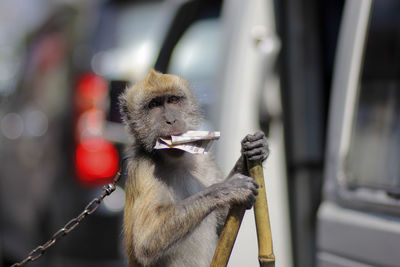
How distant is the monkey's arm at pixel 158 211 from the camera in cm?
188

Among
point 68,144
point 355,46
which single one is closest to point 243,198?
point 355,46

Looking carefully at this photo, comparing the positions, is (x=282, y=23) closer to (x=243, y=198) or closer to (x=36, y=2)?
(x=243, y=198)

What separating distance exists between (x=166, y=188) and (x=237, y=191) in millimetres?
479

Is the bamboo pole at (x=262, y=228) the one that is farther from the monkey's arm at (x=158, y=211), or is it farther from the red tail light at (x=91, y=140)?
the red tail light at (x=91, y=140)

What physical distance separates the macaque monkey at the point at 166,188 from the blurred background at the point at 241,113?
204 mm

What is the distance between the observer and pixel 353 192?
7.95ft

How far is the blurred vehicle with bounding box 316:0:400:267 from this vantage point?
243cm

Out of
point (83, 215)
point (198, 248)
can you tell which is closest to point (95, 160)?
point (198, 248)

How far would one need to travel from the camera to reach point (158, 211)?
2004 millimetres

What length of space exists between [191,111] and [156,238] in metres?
0.47

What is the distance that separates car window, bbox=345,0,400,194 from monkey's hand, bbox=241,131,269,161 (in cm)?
96

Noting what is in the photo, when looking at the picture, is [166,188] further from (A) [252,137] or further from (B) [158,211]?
(A) [252,137]

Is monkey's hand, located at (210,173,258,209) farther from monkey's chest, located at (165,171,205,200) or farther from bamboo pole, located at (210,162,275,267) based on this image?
monkey's chest, located at (165,171,205,200)

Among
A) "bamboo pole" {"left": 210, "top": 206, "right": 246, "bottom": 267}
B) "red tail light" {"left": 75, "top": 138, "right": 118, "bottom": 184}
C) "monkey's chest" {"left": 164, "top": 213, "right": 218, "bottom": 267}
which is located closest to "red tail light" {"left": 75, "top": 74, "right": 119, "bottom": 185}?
"red tail light" {"left": 75, "top": 138, "right": 118, "bottom": 184}
